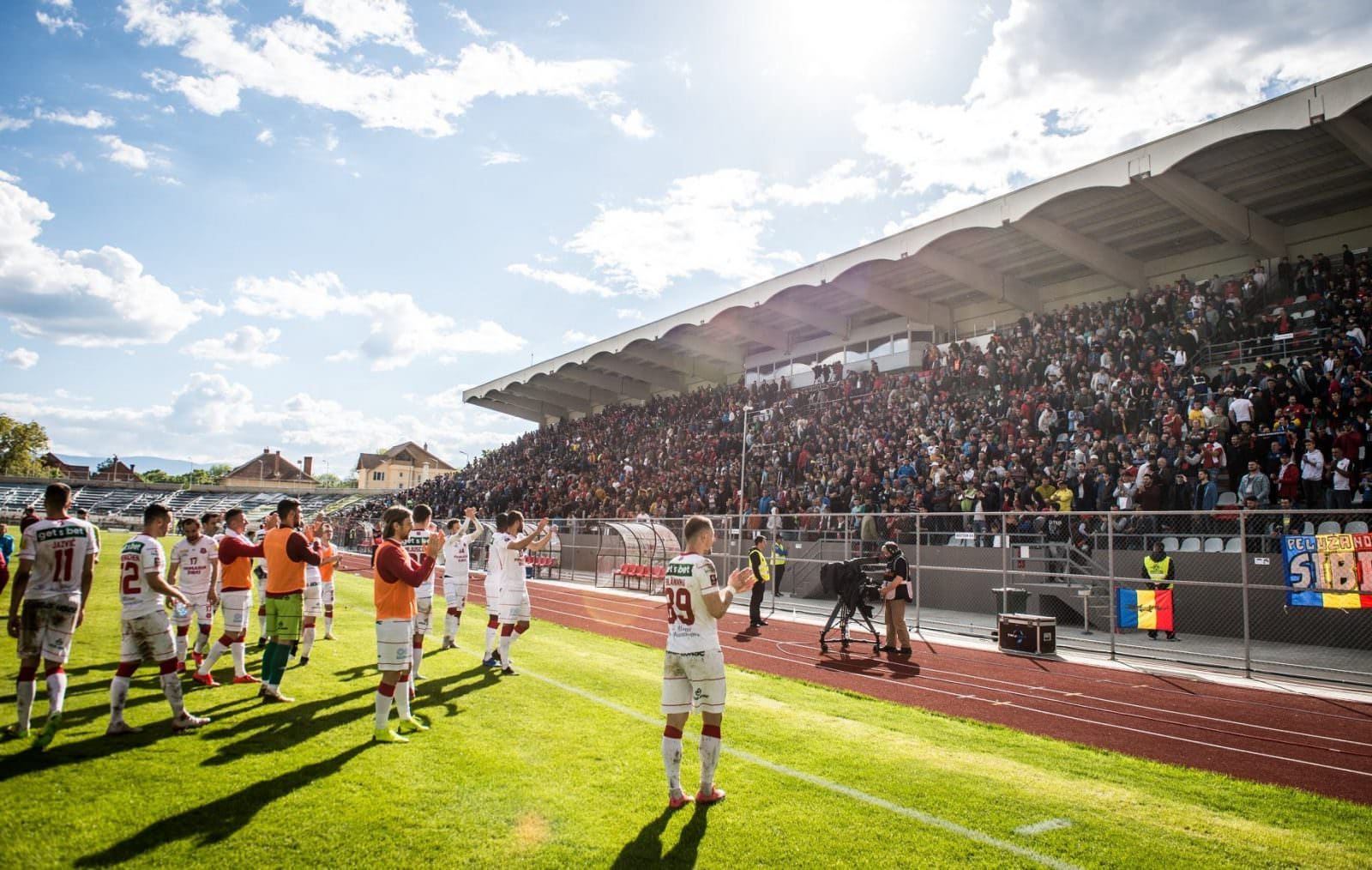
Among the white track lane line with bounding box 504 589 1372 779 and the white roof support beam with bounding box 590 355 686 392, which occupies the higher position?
the white roof support beam with bounding box 590 355 686 392

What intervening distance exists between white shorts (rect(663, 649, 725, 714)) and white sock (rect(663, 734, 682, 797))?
0.68 feet

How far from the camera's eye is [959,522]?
58.5ft

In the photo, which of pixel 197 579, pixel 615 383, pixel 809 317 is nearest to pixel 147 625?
pixel 197 579

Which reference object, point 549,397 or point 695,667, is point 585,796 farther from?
point 549,397

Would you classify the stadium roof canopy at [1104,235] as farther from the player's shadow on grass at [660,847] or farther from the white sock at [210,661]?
the white sock at [210,661]

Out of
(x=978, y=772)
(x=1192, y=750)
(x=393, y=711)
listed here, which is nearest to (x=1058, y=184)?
(x=1192, y=750)

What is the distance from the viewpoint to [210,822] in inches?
188

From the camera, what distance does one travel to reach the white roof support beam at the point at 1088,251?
2280 centimetres

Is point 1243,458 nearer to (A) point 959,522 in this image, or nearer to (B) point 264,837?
(A) point 959,522

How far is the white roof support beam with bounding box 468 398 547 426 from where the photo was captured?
55.2m

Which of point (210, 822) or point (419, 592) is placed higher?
point (419, 592)

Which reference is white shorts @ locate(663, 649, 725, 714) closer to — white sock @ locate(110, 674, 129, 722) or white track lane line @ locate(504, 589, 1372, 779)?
white sock @ locate(110, 674, 129, 722)

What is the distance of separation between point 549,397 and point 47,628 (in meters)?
46.0

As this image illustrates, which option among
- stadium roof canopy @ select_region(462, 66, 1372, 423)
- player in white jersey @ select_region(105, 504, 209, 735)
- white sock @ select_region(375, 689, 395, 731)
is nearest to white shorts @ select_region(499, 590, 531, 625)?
white sock @ select_region(375, 689, 395, 731)
